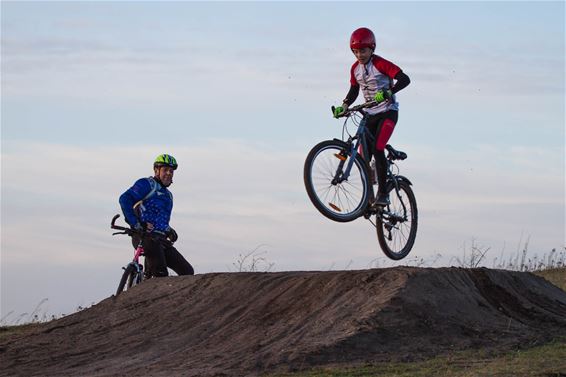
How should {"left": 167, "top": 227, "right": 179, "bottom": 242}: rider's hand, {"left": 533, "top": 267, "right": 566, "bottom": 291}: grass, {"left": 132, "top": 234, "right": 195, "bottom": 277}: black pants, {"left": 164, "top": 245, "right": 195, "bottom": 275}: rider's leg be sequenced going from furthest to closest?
{"left": 533, "top": 267, "right": 566, "bottom": 291}: grass, {"left": 164, "top": 245, "right": 195, "bottom": 275}: rider's leg, {"left": 167, "top": 227, "right": 179, "bottom": 242}: rider's hand, {"left": 132, "top": 234, "right": 195, "bottom": 277}: black pants

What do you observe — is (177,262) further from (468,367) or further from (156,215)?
(468,367)

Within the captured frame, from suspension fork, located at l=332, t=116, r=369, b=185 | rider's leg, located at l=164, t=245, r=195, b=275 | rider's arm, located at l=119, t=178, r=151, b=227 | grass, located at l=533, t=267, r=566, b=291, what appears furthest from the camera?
grass, located at l=533, t=267, r=566, b=291

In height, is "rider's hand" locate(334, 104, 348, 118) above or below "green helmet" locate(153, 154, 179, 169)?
below

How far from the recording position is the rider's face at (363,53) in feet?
38.5

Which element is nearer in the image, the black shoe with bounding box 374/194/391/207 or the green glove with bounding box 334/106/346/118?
the green glove with bounding box 334/106/346/118

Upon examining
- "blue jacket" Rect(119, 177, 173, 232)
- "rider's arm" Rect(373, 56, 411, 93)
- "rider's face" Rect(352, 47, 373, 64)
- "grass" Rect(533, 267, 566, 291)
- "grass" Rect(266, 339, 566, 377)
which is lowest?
"grass" Rect(266, 339, 566, 377)

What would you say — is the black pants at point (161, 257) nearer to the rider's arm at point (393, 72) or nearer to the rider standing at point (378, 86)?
the rider standing at point (378, 86)

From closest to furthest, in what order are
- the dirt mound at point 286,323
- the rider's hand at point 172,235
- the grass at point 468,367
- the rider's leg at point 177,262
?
the grass at point 468,367
the dirt mound at point 286,323
the rider's hand at point 172,235
the rider's leg at point 177,262

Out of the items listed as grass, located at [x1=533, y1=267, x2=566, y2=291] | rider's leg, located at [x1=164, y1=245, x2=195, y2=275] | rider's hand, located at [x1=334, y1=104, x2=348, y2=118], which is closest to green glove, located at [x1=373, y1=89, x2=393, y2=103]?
rider's hand, located at [x1=334, y1=104, x2=348, y2=118]

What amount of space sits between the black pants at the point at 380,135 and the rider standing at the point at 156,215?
122 inches

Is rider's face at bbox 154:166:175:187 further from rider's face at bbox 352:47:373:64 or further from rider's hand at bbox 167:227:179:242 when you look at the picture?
rider's face at bbox 352:47:373:64

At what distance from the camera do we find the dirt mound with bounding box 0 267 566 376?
369 inches

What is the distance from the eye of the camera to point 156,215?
43.0 ft

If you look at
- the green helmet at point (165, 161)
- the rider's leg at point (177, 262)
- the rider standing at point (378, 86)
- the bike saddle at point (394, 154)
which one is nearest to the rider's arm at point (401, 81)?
the rider standing at point (378, 86)
